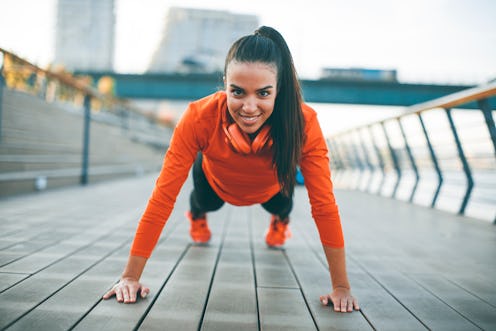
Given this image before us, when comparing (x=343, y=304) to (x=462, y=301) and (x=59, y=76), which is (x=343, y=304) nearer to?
(x=462, y=301)

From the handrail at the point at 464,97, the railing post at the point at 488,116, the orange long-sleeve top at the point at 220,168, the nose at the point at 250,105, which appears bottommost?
the orange long-sleeve top at the point at 220,168

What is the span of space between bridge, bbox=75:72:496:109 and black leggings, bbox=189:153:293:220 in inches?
899

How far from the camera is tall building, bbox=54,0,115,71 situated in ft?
284

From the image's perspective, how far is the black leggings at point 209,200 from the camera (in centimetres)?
219

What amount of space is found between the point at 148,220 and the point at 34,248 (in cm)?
102

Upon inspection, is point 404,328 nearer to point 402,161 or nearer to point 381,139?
point 402,161

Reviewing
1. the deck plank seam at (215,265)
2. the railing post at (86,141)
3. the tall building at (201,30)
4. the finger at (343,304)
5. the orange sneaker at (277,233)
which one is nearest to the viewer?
the deck plank seam at (215,265)

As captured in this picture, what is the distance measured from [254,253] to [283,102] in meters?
1.02

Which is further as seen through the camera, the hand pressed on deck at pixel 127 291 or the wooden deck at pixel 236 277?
the hand pressed on deck at pixel 127 291

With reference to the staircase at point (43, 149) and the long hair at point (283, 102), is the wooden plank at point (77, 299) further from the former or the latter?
the staircase at point (43, 149)

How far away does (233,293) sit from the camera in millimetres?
1500

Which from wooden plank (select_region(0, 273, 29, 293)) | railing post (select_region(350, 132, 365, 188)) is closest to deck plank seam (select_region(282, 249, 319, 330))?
wooden plank (select_region(0, 273, 29, 293))

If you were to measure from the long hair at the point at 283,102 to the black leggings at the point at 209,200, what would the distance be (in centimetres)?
59

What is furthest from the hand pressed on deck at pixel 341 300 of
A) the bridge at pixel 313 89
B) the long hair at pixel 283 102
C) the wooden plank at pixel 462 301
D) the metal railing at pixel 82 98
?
the bridge at pixel 313 89
